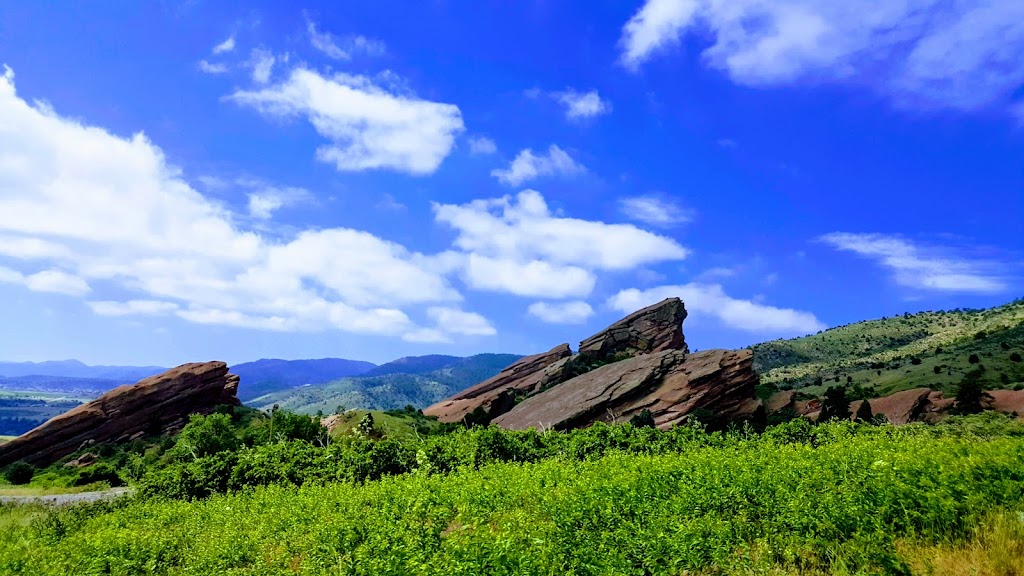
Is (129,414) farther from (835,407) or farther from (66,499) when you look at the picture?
(835,407)

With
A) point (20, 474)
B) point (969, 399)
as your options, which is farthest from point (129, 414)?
point (969, 399)

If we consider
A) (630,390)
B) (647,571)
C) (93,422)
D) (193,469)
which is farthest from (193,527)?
(93,422)

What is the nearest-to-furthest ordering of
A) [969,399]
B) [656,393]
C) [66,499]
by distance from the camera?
1. [66,499]
2. [969,399]
3. [656,393]

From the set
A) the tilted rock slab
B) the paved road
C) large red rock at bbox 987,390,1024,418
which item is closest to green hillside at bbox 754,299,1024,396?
large red rock at bbox 987,390,1024,418

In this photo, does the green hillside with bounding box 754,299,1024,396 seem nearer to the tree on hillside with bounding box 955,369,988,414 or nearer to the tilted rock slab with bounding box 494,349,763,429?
the tree on hillside with bounding box 955,369,988,414

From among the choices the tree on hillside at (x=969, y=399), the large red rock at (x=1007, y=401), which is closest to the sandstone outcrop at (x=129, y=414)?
the tree on hillside at (x=969, y=399)

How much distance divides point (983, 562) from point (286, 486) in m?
26.8

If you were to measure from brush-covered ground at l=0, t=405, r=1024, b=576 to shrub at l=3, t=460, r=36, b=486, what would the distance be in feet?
203

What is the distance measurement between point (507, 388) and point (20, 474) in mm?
66332

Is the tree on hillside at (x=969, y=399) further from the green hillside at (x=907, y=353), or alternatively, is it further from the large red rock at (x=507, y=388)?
the large red rock at (x=507, y=388)

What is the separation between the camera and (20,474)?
2788 inches

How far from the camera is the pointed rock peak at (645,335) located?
91938 mm

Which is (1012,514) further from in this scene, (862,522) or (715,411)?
(715,411)

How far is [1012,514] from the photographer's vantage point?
987 centimetres
